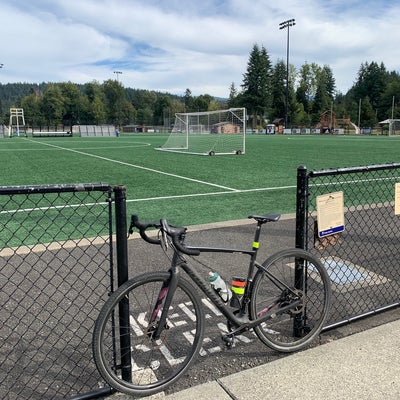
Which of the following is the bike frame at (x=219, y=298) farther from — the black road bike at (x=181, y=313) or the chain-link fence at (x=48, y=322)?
the chain-link fence at (x=48, y=322)

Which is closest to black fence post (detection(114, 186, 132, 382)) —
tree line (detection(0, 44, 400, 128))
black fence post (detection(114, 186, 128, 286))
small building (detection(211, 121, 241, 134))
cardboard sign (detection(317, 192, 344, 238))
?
black fence post (detection(114, 186, 128, 286))

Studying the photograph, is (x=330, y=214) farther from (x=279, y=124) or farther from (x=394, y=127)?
(x=279, y=124)

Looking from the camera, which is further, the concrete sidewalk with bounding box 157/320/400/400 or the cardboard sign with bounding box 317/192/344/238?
the cardboard sign with bounding box 317/192/344/238

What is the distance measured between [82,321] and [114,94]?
390ft

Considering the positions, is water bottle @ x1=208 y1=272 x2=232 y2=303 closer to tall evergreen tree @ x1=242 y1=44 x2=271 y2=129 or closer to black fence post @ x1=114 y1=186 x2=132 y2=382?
black fence post @ x1=114 y1=186 x2=132 y2=382

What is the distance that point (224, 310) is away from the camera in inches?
106

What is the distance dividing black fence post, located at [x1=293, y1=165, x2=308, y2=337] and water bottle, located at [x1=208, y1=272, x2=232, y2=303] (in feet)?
1.97

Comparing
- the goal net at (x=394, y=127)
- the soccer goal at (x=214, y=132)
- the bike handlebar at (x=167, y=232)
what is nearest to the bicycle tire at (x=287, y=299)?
the bike handlebar at (x=167, y=232)

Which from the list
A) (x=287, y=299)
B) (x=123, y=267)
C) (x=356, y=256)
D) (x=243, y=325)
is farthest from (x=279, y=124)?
(x=123, y=267)

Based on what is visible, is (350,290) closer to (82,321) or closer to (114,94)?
(82,321)

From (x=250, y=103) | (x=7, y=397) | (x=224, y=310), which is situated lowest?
(x=7, y=397)

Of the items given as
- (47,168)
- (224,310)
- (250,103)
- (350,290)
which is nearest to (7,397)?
(224,310)

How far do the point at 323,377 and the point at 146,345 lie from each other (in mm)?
1149

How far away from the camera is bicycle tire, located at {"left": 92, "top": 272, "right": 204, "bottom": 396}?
2.31 m
